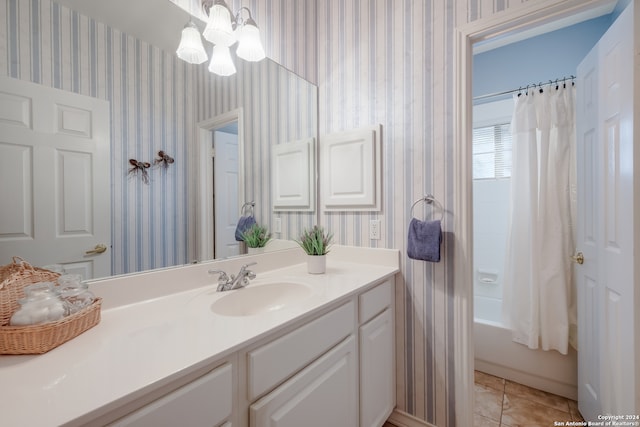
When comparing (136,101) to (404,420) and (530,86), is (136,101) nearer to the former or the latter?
(404,420)

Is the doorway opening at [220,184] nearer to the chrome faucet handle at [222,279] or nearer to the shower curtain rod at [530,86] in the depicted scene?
the chrome faucet handle at [222,279]

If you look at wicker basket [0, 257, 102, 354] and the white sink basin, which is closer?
wicker basket [0, 257, 102, 354]

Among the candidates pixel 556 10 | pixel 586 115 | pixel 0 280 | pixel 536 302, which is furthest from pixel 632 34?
pixel 0 280

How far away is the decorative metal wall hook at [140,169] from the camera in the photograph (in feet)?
3.43

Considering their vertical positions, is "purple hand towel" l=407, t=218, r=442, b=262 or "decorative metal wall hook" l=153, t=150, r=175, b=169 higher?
"decorative metal wall hook" l=153, t=150, r=175, b=169

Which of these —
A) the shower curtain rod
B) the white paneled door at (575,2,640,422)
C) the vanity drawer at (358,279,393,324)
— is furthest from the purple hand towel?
the shower curtain rod

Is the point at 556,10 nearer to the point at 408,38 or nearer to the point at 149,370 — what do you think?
the point at 408,38

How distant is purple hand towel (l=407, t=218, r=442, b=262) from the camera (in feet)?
4.41

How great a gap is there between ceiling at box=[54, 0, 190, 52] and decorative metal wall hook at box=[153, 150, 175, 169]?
1.37 ft

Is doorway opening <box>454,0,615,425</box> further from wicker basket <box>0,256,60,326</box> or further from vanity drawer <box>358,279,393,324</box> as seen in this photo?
wicker basket <box>0,256,60,326</box>

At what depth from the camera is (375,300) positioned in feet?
4.42

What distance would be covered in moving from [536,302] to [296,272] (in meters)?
1.59

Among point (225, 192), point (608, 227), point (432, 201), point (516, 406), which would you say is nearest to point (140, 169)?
point (225, 192)

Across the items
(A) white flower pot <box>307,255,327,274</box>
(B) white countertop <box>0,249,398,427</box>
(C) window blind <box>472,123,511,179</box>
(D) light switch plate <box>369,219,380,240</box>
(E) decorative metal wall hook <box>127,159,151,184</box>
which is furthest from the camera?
(C) window blind <box>472,123,511,179</box>
